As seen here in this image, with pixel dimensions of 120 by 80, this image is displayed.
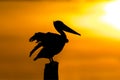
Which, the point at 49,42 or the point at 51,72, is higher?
the point at 49,42

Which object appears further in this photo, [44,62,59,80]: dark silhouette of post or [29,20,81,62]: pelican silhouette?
[29,20,81,62]: pelican silhouette

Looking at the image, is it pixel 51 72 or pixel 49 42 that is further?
pixel 49 42

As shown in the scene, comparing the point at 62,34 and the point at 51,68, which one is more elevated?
the point at 62,34

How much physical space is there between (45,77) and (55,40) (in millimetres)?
860

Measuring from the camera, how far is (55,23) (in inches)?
301

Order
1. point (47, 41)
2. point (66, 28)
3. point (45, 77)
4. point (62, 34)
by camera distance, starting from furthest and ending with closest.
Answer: point (66, 28), point (62, 34), point (47, 41), point (45, 77)

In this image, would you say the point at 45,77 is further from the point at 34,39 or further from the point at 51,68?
the point at 34,39

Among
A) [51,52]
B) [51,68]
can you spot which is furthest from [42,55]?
[51,68]

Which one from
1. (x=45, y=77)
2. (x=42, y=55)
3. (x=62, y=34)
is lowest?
(x=45, y=77)

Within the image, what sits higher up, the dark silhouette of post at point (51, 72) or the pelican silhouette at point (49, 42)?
the pelican silhouette at point (49, 42)

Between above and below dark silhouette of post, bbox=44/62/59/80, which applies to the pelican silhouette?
above

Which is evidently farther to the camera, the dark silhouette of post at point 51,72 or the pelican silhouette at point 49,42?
the pelican silhouette at point 49,42

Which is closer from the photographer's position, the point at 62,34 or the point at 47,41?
the point at 47,41

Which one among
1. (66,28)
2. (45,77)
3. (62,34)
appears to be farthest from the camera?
(66,28)
